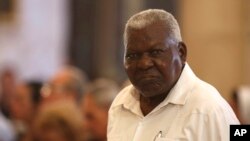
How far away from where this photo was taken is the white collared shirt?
2971 mm

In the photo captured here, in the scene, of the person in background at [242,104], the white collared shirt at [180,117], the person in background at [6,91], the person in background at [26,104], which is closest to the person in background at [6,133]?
the person in background at [26,104]

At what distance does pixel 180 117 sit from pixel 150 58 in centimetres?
24

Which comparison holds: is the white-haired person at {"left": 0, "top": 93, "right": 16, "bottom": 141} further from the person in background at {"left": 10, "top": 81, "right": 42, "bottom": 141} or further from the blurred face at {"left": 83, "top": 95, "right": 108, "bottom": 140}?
the blurred face at {"left": 83, "top": 95, "right": 108, "bottom": 140}

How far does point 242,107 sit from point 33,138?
1.44 metres

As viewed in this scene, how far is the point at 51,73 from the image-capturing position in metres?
→ 13.9

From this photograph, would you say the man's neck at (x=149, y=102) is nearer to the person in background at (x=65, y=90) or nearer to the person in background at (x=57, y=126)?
the person in background at (x=57, y=126)

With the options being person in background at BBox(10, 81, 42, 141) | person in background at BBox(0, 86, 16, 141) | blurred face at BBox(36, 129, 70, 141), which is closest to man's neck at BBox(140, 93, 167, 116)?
blurred face at BBox(36, 129, 70, 141)

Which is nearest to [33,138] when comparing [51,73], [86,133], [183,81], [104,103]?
[86,133]

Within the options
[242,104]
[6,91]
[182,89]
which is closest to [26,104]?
[6,91]

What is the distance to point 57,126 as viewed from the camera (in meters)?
5.55

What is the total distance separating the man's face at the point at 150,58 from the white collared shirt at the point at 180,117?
0.09 meters

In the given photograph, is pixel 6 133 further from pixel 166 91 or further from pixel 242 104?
pixel 166 91

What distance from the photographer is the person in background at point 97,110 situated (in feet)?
20.1

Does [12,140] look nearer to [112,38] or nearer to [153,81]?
[153,81]
